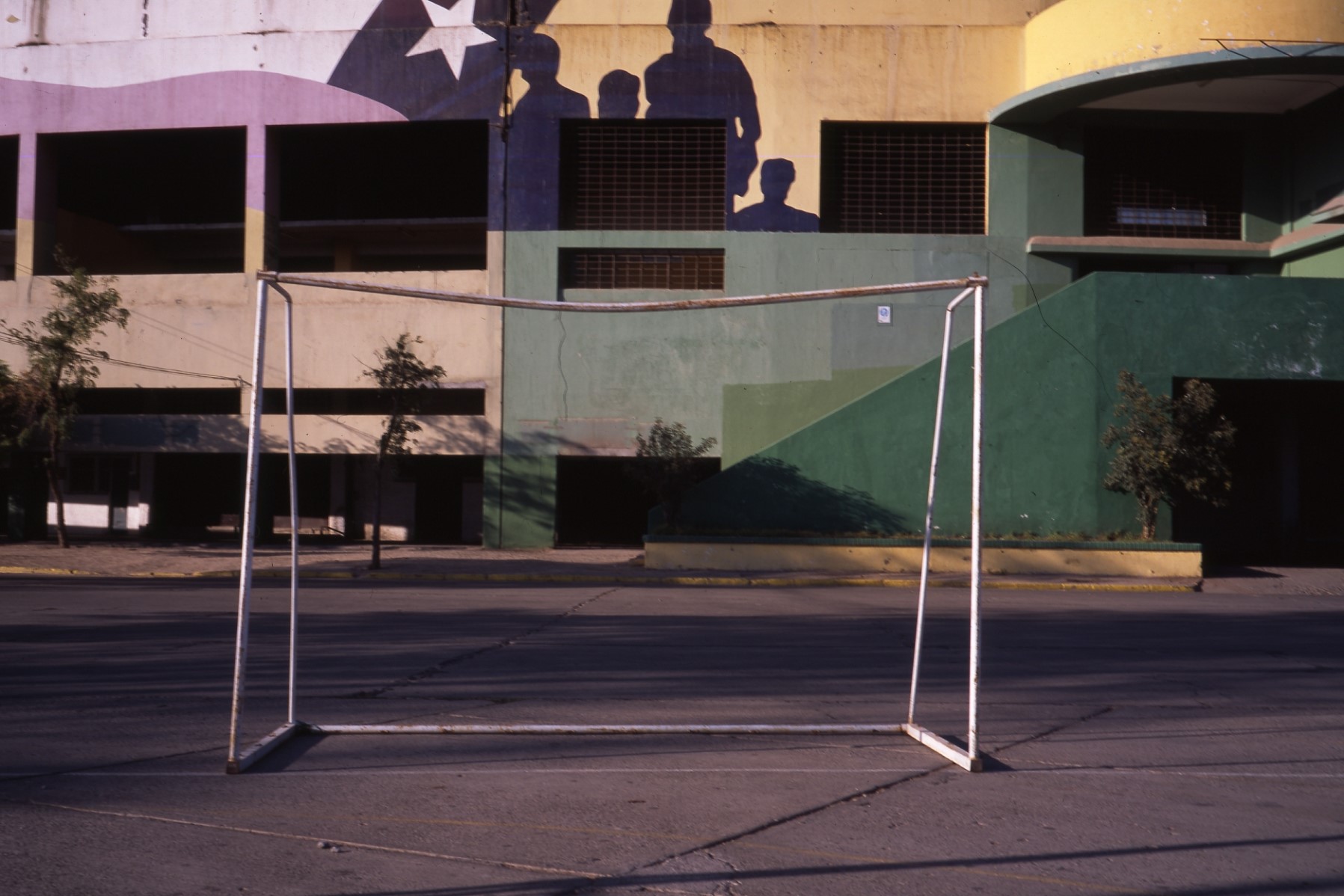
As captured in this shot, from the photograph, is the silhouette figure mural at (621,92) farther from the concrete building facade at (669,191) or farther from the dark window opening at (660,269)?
the dark window opening at (660,269)

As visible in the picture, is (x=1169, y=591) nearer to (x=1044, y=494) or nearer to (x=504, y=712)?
(x=1044, y=494)

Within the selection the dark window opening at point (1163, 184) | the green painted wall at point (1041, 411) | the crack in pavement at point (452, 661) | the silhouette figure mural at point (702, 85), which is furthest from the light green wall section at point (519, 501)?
the dark window opening at point (1163, 184)

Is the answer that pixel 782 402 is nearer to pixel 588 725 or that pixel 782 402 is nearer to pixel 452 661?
pixel 452 661

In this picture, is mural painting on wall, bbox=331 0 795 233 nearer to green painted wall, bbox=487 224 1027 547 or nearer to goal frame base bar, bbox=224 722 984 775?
green painted wall, bbox=487 224 1027 547

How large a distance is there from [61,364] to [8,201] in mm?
11582

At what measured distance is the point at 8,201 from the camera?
107ft

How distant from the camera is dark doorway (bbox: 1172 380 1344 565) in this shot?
2516cm

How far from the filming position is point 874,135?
26.5 m

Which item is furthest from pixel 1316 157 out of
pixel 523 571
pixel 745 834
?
pixel 745 834

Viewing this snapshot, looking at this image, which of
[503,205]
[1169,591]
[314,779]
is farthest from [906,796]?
[503,205]

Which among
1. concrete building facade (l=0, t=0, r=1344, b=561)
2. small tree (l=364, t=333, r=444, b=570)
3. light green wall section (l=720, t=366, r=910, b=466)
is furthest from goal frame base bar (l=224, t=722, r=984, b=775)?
light green wall section (l=720, t=366, r=910, b=466)

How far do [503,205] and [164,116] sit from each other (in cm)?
918

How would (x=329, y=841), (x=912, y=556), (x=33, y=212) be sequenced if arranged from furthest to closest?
(x=33, y=212)
(x=912, y=556)
(x=329, y=841)

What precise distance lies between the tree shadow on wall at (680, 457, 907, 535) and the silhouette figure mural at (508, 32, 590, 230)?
27.0 ft
